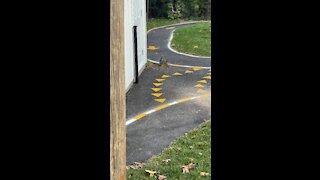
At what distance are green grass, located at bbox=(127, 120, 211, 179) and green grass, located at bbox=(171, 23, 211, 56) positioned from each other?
828cm

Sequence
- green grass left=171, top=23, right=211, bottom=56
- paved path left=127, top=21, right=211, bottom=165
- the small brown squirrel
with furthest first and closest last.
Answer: green grass left=171, top=23, right=211, bottom=56 → the small brown squirrel → paved path left=127, top=21, right=211, bottom=165

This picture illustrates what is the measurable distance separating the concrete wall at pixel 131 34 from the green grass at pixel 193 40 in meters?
Answer: 3.06

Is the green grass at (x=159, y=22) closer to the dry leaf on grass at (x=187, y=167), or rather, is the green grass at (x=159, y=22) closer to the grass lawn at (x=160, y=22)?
the grass lawn at (x=160, y=22)

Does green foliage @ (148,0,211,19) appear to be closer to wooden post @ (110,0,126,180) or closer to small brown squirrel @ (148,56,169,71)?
small brown squirrel @ (148,56,169,71)

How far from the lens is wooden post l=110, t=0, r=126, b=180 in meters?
2.21

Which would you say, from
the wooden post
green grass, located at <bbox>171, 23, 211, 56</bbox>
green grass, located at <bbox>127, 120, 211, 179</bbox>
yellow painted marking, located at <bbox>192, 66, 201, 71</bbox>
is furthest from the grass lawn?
the wooden post

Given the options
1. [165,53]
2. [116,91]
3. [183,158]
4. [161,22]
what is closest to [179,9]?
[161,22]

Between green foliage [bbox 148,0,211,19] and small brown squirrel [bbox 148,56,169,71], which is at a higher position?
green foliage [bbox 148,0,211,19]

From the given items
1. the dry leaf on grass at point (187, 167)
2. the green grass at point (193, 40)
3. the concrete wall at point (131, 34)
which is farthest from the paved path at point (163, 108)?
the green grass at point (193, 40)

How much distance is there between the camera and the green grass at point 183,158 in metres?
5.67
